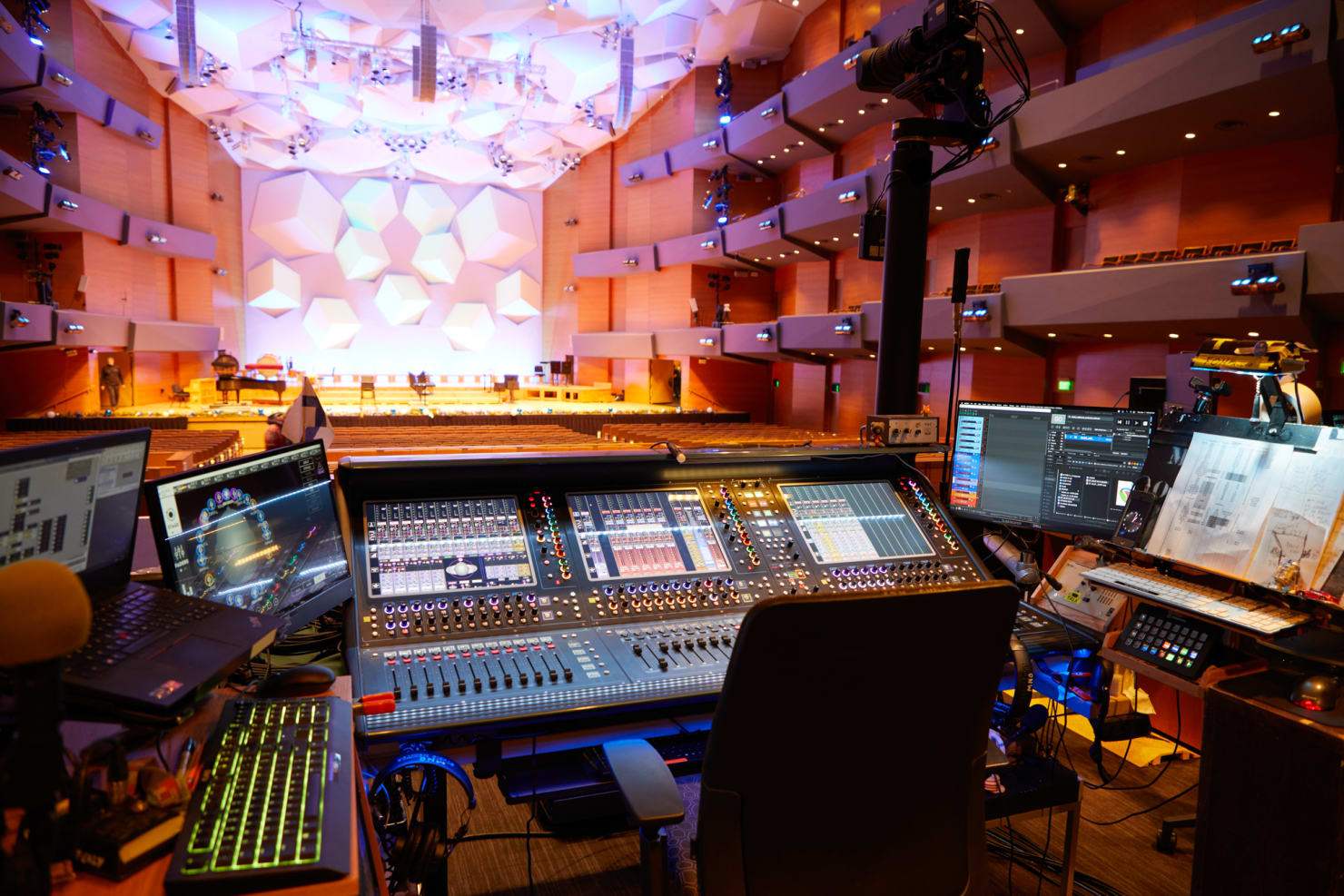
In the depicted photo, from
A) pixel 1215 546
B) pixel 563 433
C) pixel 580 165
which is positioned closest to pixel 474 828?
pixel 1215 546

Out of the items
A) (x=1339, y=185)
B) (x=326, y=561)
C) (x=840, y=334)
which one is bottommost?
(x=326, y=561)

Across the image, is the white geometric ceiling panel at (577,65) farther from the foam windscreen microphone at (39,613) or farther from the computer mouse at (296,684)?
the foam windscreen microphone at (39,613)

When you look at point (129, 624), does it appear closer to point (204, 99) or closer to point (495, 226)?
point (204, 99)

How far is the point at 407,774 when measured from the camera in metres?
2.06

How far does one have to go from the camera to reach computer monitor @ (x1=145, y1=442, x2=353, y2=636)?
59.8 inches

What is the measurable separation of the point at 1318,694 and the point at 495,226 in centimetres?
2001

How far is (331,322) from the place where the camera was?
1936cm

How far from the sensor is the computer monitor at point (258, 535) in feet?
4.99

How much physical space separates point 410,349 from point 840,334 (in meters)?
12.5

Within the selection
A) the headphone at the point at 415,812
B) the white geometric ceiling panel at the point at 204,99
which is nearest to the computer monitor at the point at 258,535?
the headphone at the point at 415,812

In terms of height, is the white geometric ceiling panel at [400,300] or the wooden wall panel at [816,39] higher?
the wooden wall panel at [816,39]

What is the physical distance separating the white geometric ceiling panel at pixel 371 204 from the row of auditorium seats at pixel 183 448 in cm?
1033

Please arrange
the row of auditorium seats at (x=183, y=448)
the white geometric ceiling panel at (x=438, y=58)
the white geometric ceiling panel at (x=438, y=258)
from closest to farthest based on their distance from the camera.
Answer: the row of auditorium seats at (x=183, y=448) → the white geometric ceiling panel at (x=438, y=58) → the white geometric ceiling panel at (x=438, y=258)

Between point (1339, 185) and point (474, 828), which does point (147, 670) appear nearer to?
point (474, 828)
